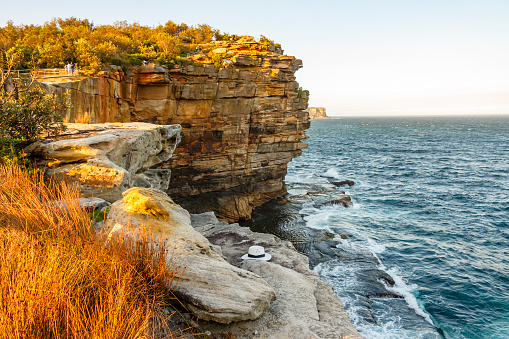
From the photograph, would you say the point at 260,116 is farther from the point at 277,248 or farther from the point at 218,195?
the point at 277,248

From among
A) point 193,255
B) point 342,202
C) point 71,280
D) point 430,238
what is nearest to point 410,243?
point 430,238

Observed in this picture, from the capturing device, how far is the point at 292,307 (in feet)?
31.6

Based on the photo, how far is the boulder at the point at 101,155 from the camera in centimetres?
1081

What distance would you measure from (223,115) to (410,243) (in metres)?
19.3

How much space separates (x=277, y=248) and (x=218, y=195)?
51.7 ft

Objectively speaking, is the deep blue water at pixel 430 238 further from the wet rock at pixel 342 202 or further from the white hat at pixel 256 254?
the white hat at pixel 256 254

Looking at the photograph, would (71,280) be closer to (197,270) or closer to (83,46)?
(197,270)

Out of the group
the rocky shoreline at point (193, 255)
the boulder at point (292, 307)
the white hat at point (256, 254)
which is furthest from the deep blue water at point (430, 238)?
the rocky shoreline at point (193, 255)

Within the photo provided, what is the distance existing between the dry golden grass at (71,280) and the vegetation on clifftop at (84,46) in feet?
50.5

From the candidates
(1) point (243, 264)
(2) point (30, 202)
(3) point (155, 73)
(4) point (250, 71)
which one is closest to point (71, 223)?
(2) point (30, 202)

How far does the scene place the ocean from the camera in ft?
52.8

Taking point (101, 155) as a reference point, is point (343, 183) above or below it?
below

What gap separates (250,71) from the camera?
30.6 meters

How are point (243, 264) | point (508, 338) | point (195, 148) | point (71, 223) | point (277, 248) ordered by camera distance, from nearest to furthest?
point (71, 223)
point (243, 264)
point (508, 338)
point (277, 248)
point (195, 148)
